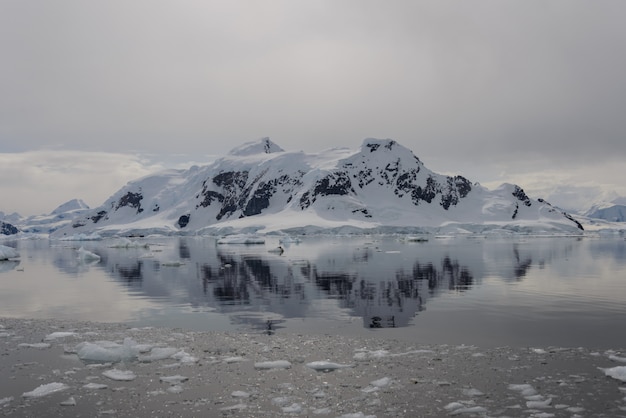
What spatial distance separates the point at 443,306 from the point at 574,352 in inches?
353

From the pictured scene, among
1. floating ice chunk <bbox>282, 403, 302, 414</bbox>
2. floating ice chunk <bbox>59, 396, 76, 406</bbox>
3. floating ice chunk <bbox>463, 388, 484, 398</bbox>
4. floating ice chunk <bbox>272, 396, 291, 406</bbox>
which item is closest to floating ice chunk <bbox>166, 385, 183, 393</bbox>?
floating ice chunk <bbox>59, 396, 76, 406</bbox>

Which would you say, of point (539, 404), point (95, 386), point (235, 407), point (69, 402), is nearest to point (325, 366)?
point (235, 407)

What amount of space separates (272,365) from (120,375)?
3.87 meters

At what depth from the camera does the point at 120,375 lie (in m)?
13.2

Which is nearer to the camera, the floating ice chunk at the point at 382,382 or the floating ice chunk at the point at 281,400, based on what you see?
the floating ice chunk at the point at 281,400

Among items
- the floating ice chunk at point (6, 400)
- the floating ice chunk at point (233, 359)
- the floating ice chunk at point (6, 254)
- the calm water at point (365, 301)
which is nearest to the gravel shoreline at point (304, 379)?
the floating ice chunk at point (6, 400)

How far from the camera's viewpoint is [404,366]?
1373 cm

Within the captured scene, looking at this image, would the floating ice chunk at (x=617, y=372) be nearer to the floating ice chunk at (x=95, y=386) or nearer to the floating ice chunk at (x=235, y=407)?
the floating ice chunk at (x=235, y=407)

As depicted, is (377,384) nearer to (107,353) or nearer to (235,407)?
(235,407)

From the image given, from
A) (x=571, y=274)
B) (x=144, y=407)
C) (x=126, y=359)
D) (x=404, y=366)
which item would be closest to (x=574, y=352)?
(x=404, y=366)

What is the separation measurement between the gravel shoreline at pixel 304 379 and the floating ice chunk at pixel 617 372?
0.50 ft

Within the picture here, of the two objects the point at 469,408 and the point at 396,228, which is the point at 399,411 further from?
the point at 396,228

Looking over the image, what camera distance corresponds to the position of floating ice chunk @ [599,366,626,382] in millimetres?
12516

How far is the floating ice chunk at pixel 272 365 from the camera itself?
13844mm
